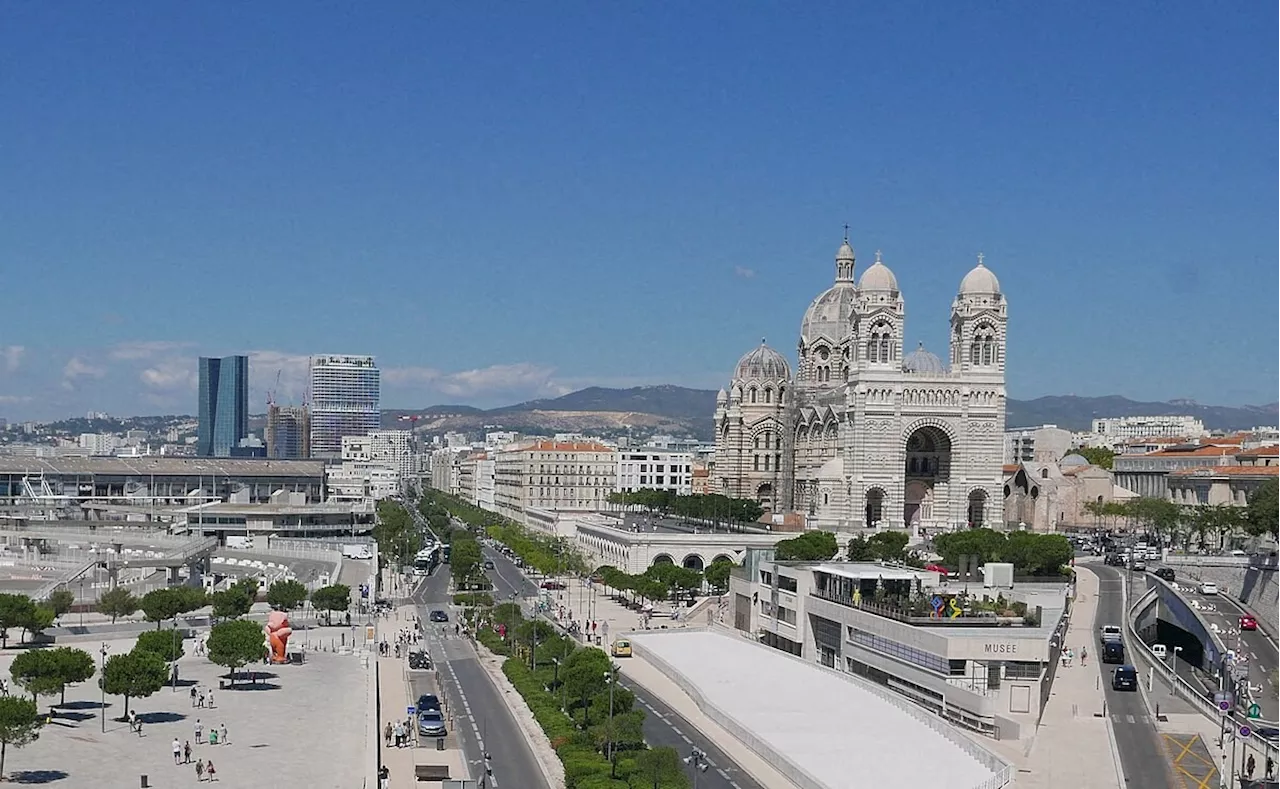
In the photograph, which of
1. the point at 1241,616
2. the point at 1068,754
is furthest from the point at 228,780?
the point at 1241,616

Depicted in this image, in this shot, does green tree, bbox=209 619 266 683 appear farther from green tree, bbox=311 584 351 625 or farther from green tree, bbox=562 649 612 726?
green tree, bbox=311 584 351 625

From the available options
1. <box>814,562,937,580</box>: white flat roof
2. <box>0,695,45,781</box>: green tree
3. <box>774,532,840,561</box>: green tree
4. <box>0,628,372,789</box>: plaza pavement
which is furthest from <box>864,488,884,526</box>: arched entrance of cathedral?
<box>0,695,45,781</box>: green tree

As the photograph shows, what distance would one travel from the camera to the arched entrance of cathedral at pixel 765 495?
126 m

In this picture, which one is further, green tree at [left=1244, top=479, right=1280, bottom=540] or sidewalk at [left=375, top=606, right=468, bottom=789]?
green tree at [left=1244, top=479, right=1280, bottom=540]

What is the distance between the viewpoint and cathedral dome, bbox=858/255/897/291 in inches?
4306

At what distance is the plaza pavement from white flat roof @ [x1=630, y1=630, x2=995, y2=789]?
1247 centimetres

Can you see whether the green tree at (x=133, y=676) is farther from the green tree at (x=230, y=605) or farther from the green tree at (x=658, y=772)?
the green tree at (x=230, y=605)

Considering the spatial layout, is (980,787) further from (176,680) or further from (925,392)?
(925,392)

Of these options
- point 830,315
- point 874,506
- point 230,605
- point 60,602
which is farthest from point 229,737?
point 830,315

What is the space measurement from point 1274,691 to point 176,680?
40.8m

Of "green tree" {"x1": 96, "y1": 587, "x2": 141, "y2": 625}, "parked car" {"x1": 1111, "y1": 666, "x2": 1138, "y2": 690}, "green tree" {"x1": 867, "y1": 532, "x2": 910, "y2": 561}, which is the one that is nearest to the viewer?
"parked car" {"x1": 1111, "y1": 666, "x2": 1138, "y2": 690}

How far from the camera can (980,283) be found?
105625 millimetres

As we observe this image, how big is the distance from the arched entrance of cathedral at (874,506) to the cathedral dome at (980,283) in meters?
14.8

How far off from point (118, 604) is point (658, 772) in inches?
1808
